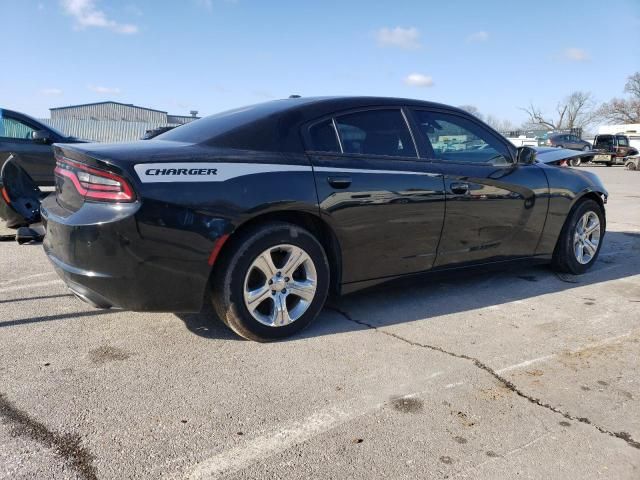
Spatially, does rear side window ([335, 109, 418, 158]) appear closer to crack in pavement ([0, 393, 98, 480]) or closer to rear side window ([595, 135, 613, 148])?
crack in pavement ([0, 393, 98, 480])

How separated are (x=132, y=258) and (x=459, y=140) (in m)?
2.73

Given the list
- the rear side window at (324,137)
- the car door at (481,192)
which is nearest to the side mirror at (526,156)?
the car door at (481,192)

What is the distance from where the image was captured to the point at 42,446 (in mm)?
2232

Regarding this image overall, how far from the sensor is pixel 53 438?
7.52ft

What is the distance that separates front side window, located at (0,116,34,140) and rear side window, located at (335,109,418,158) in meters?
6.75

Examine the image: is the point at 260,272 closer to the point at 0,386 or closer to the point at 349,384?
the point at 349,384

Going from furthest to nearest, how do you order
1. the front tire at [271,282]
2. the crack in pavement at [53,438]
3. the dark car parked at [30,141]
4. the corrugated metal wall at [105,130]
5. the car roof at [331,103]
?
1. the corrugated metal wall at [105,130]
2. the dark car parked at [30,141]
3. the car roof at [331,103]
4. the front tire at [271,282]
5. the crack in pavement at [53,438]

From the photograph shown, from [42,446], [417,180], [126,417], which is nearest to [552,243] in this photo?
[417,180]

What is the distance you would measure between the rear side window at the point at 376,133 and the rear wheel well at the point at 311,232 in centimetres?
54

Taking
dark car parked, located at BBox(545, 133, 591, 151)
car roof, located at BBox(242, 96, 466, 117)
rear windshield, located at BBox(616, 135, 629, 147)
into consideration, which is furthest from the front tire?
dark car parked, located at BBox(545, 133, 591, 151)

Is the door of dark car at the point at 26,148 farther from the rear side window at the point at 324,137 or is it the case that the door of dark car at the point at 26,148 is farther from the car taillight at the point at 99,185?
the rear side window at the point at 324,137

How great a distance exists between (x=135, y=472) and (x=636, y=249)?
6.57 m

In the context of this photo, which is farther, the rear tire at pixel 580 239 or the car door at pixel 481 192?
the rear tire at pixel 580 239

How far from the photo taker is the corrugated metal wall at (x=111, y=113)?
161ft
